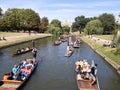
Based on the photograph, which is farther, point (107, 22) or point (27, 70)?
point (107, 22)

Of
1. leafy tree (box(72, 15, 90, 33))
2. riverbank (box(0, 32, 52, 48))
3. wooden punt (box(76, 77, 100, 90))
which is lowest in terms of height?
wooden punt (box(76, 77, 100, 90))

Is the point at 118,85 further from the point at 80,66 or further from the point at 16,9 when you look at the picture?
the point at 16,9

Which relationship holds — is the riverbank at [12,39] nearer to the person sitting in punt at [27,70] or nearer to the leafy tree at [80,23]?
the person sitting in punt at [27,70]

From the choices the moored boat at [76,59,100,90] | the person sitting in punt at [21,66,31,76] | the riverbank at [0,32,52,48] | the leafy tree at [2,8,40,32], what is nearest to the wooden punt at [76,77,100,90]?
the moored boat at [76,59,100,90]

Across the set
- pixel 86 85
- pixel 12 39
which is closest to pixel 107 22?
pixel 12 39

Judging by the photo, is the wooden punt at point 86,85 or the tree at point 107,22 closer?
the wooden punt at point 86,85

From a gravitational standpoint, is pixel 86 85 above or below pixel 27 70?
below

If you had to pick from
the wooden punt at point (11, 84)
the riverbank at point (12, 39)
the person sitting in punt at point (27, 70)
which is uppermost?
the riverbank at point (12, 39)

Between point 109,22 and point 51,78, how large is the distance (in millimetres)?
112476

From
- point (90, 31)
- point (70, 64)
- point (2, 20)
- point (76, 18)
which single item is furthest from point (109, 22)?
point (70, 64)

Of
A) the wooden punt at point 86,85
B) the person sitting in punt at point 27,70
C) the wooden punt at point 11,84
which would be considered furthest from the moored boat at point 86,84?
the person sitting in punt at point 27,70

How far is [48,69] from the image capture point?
3175 cm

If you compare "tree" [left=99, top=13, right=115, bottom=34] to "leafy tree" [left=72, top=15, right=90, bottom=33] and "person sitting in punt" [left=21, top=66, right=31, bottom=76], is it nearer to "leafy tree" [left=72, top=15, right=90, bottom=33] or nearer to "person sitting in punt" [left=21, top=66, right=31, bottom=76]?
"leafy tree" [left=72, top=15, right=90, bottom=33]

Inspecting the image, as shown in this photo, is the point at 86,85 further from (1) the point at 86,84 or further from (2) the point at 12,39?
(2) the point at 12,39
